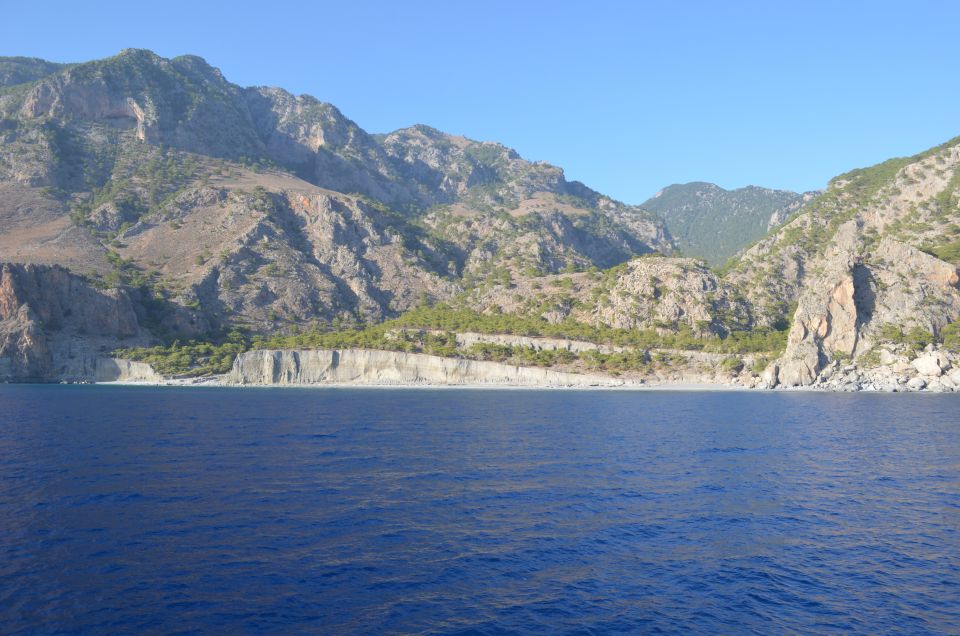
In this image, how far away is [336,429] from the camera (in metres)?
66.9

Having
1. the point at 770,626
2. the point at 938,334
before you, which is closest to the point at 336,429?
the point at 770,626

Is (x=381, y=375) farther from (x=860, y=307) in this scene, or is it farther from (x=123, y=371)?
(x=860, y=307)

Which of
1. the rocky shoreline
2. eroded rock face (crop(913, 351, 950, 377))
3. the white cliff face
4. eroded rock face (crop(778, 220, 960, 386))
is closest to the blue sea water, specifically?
eroded rock face (crop(913, 351, 950, 377))

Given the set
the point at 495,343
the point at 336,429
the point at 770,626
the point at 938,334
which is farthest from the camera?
the point at 495,343

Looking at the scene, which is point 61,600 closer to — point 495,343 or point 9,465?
point 9,465

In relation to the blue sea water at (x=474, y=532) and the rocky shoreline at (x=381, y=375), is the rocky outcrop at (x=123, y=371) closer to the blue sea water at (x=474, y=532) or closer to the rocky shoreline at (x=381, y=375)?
the rocky shoreline at (x=381, y=375)

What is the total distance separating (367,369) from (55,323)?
8400 centimetres

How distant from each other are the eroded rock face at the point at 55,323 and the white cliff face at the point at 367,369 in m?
39.1

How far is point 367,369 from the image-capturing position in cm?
16262

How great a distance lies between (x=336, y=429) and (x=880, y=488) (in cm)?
4858

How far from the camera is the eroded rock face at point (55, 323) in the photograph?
154875mm

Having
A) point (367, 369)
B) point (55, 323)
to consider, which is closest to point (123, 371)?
point (55, 323)

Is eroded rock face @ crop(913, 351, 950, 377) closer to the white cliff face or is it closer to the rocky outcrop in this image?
the white cliff face

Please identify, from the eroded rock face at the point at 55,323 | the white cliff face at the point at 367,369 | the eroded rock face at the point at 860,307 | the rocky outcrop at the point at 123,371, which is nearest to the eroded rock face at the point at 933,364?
the eroded rock face at the point at 860,307
